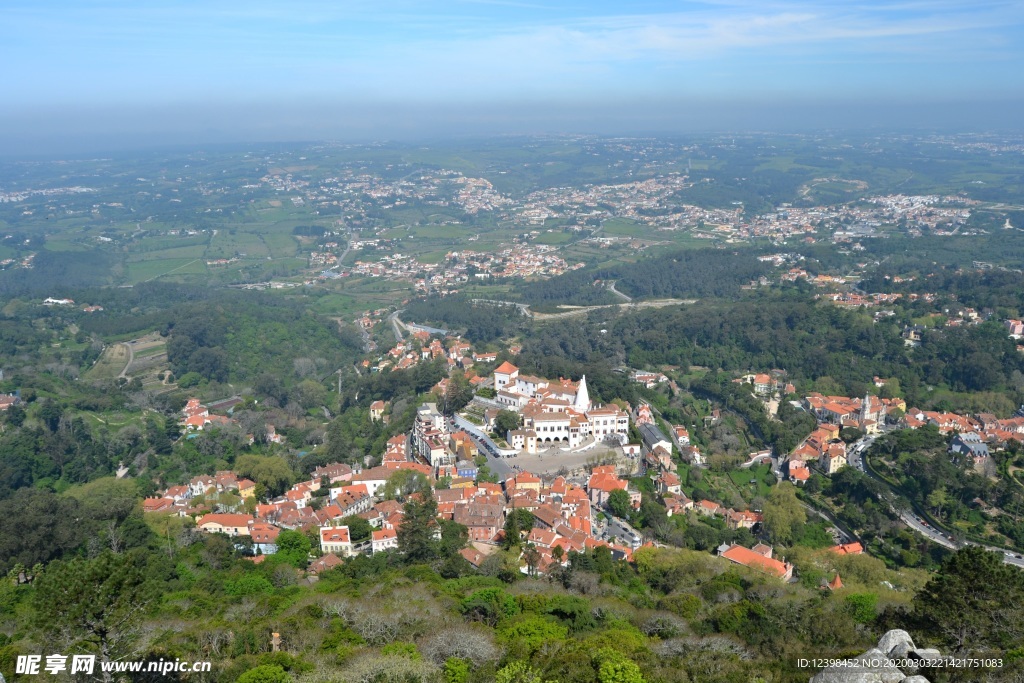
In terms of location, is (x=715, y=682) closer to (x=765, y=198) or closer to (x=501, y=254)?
(x=501, y=254)

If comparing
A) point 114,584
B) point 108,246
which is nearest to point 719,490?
point 114,584

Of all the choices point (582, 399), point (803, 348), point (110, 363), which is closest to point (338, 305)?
point (110, 363)

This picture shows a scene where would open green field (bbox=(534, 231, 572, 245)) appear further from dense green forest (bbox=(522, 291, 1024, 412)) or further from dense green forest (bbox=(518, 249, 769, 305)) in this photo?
dense green forest (bbox=(522, 291, 1024, 412))

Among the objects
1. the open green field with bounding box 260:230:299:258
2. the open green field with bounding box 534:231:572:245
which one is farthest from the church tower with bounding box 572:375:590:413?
the open green field with bounding box 260:230:299:258

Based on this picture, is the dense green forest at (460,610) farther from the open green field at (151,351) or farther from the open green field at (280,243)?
the open green field at (280,243)

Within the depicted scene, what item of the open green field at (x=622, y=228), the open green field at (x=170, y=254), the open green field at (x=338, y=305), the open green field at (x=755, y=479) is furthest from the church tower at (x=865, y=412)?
the open green field at (x=170, y=254)

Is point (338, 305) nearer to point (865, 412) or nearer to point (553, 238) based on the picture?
point (553, 238)
